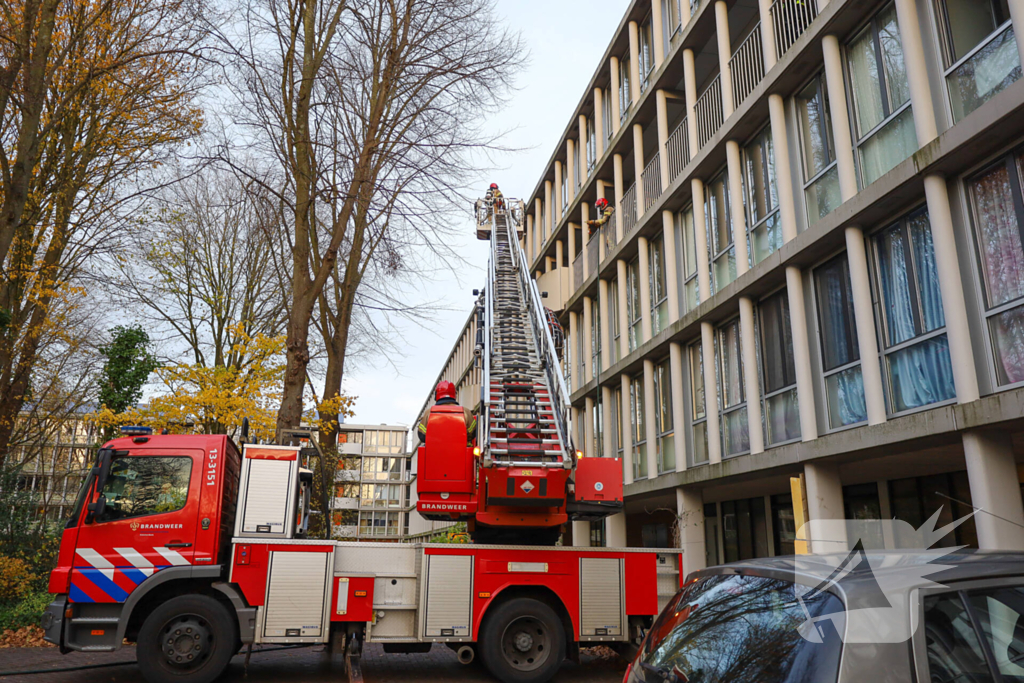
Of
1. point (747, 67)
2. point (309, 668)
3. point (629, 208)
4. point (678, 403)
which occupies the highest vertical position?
point (629, 208)

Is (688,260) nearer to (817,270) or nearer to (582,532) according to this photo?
(817,270)

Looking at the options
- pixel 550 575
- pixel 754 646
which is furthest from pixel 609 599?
pixel 754 646

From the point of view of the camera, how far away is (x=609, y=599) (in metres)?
8.84

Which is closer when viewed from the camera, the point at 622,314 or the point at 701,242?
the point at 701,242

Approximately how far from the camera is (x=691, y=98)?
619 inches

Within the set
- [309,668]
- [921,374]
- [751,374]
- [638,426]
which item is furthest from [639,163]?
[309,668]

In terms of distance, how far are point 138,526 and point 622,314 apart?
13967 mm

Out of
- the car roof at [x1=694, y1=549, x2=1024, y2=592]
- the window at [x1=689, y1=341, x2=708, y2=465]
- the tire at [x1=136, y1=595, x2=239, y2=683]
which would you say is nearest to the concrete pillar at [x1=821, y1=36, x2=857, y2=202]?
the window at [x1=689, y1=341, x2=708, y2=465]

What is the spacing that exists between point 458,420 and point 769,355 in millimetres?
5980

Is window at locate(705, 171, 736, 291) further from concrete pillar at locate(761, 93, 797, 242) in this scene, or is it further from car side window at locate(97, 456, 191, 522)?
car side window at locate(97, 456, 191, 522)

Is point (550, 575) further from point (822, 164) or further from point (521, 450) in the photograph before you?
point (822, 164)

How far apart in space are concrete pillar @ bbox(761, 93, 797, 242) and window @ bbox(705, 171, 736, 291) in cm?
204

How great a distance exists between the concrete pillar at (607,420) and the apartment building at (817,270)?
0.07 metres

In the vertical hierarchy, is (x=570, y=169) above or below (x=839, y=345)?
above
